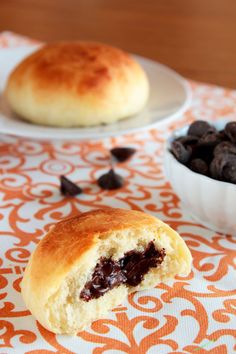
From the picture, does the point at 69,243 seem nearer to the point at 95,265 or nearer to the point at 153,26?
the point at 95,265

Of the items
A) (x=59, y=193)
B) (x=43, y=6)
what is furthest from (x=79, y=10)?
(x=59, y=193)

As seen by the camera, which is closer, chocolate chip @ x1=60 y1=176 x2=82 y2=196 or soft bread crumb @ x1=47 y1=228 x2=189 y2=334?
soft bread crumb @ x1=47 y1=228 x2=189 y2=334

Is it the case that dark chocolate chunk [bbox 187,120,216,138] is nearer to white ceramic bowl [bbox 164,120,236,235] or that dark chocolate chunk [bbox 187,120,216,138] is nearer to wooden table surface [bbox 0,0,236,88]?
white ceramic bowl [bbox 164,120,236,235]

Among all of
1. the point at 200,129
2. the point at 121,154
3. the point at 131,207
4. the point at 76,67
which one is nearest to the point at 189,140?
the point at 200,129

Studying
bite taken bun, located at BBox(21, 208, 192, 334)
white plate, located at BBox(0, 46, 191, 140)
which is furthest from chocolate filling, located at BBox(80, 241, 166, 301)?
white plate, located at BBox(0, 46, 191, 140)

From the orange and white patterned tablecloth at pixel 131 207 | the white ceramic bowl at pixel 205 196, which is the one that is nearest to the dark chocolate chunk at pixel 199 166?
the white ceramic bowl at pixel 205 196

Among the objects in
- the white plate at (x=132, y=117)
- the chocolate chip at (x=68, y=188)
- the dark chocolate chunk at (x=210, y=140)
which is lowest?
the chocolate chip at (x=68, y=188)

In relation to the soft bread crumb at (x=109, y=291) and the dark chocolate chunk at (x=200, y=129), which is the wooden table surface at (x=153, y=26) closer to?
the dark chocolate chunk at (x=200, y=129)
